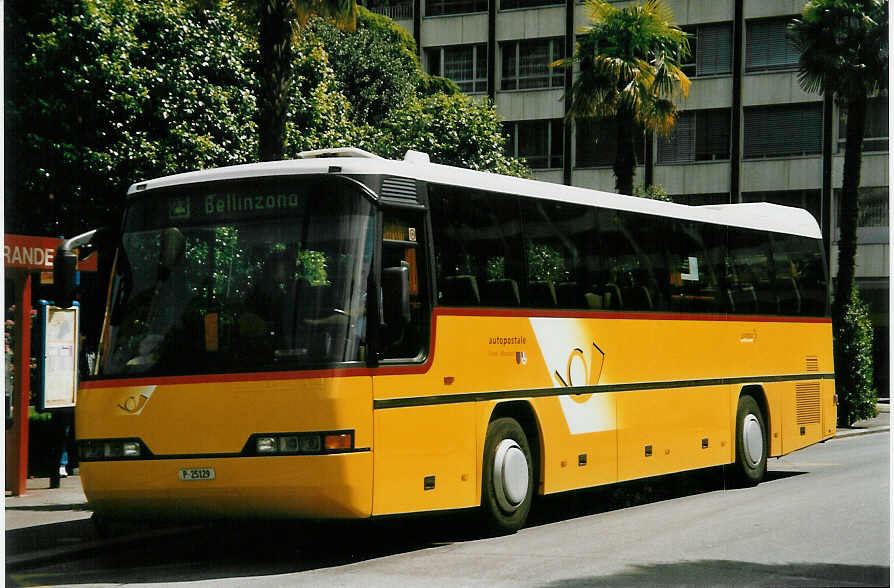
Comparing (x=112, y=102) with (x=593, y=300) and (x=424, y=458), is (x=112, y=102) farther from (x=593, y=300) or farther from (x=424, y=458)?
(x=424, y=458)

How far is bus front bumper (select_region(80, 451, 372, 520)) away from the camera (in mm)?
9711

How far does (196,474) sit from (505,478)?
2860 mm

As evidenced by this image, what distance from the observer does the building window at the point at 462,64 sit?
53.3 metres

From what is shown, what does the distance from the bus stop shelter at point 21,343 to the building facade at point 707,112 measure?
91.0 ft

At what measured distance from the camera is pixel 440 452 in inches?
422

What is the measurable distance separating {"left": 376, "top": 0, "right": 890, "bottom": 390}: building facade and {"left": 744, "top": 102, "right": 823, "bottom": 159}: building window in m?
0.04

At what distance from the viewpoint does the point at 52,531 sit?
11961 millimetres

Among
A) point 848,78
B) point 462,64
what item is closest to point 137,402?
point 848,78

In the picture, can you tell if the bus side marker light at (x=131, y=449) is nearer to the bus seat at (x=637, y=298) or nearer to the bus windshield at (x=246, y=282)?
the bus windshield at (x=246, y=282)

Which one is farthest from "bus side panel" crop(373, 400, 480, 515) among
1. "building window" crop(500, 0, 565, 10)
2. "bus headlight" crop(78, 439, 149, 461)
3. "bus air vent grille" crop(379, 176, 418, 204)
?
"building window" crop(500, 0, 565, 10)

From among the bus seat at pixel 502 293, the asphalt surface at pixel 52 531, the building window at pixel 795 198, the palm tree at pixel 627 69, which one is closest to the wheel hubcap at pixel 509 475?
the bus seat at pixel 502 293

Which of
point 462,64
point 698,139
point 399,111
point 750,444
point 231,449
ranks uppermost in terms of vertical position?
point 462,64

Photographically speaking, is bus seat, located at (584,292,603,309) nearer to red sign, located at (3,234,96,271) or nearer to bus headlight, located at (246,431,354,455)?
bus headlight, located at (246,431,354,455)

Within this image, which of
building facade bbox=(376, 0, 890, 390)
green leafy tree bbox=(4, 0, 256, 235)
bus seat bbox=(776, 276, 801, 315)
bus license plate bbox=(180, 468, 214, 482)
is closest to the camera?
bus license plate bbox=(180, 468, 214, 482)
